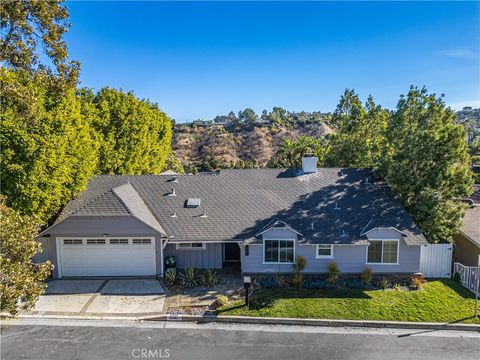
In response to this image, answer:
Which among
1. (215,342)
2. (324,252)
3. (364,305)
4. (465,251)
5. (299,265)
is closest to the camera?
(215,342)

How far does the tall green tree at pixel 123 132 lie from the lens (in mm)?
29453

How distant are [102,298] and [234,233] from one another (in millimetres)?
7151

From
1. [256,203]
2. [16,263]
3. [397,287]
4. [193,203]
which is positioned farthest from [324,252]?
[16,263]

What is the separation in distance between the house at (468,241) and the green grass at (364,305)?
2.52 meters

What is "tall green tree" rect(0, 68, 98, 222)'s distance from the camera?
49.6ft

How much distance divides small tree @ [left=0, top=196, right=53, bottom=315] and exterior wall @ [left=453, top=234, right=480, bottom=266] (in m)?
20.6

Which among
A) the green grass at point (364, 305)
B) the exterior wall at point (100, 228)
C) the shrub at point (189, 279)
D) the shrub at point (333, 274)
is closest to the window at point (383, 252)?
the green grass at point (364, 305)

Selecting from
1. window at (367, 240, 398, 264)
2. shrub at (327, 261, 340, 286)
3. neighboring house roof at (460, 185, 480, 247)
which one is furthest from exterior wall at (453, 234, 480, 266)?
shrub at (327, 261, 340, 286)

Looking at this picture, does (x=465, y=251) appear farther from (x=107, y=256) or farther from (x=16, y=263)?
(x=16, y=263)

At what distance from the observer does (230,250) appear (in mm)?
20094

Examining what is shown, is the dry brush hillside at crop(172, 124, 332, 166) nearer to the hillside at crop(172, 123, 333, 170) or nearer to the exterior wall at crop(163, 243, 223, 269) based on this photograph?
the hillside at crop(172, 123, 333, 170)

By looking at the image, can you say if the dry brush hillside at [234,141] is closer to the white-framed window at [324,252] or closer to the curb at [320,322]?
the white-framed window at [324,252]

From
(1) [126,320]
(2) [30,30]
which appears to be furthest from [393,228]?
(2) [30,30]

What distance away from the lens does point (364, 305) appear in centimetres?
1512
